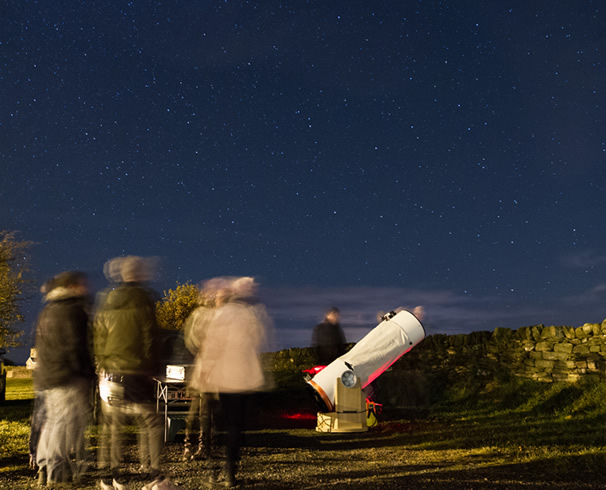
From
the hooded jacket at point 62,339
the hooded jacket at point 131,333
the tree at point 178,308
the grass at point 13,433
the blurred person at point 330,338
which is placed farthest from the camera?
the tree at point 178,308

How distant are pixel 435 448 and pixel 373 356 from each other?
1.90 m

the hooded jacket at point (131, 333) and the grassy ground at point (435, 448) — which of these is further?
the grassy ground at point (435, 448)

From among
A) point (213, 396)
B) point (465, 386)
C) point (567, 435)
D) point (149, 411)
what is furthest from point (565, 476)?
point (465, 386)

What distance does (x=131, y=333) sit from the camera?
534 cm

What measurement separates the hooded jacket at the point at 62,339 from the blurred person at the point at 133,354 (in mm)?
393

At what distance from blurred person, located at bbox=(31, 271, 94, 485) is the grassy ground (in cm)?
49

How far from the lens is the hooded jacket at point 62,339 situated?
5867mm

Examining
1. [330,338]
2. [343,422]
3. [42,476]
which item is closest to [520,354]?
[330,338]

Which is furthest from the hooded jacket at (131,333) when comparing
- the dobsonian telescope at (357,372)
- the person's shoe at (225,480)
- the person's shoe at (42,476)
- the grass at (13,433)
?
the dobsonian telescope at (357,372)

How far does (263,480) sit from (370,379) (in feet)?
13.9

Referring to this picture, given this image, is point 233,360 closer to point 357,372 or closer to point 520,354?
point 357,372

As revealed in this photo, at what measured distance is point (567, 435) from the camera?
9711mm

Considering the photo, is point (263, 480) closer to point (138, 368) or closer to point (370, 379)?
point (138, 368)

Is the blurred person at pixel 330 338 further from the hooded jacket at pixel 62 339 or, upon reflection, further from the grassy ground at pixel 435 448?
the hooded jacket at pixel 62 339
